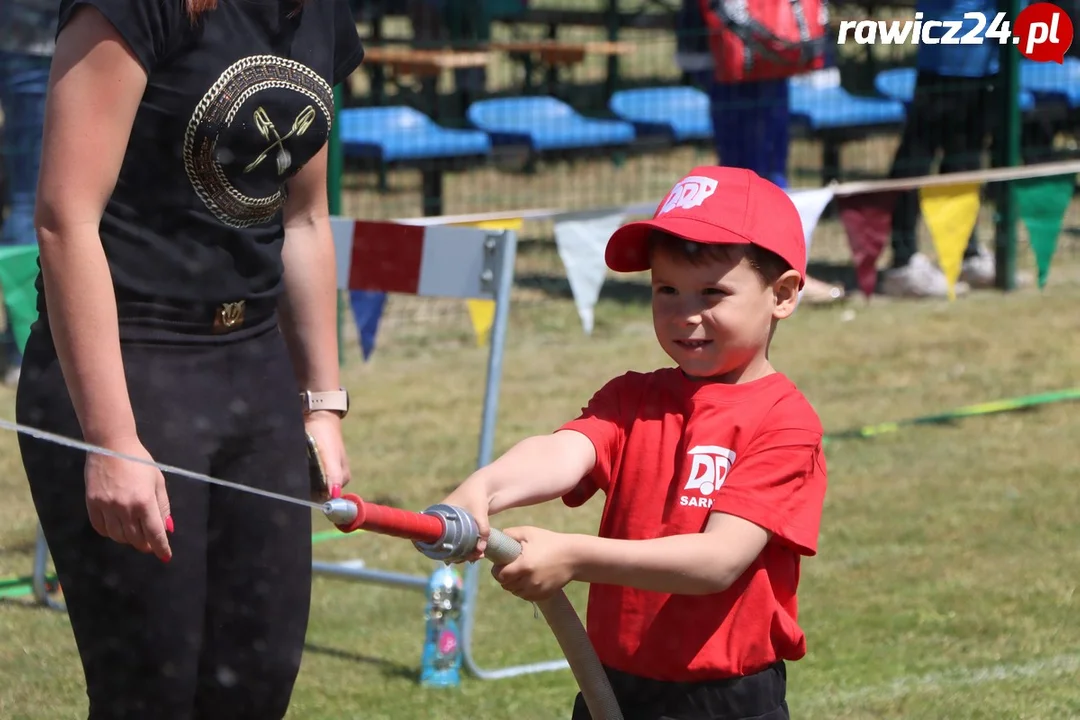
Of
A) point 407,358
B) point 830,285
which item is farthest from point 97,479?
point 830,285

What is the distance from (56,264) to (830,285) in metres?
8.03

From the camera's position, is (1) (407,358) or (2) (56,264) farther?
(1) (407,358)

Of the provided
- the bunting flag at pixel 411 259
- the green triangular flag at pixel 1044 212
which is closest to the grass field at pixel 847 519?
the green triangular flag at pixel 1044 212

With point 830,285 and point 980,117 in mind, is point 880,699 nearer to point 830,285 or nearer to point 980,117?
point 830,285

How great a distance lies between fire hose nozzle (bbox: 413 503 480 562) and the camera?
2.05 metres

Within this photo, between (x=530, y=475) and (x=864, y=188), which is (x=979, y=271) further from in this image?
(x=530, y=475)

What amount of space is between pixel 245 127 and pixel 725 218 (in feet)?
2.60

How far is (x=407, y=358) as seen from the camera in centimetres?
880

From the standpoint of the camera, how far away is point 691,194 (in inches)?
101

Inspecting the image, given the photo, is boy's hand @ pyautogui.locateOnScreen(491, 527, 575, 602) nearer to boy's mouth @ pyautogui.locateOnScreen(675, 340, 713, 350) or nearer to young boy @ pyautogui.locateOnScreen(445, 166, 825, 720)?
young boy @ pyautogui.locateOnScreen(445, 166, 825, 720)

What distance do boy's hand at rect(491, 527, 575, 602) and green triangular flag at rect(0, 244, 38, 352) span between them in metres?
3.27

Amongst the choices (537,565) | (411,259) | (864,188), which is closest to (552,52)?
(864,188)

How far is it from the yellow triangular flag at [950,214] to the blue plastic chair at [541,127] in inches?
189

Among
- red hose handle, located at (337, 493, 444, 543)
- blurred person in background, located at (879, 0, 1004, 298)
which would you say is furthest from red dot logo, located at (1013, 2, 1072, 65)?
red hose handle, located at (337, 493, 444, 543)
